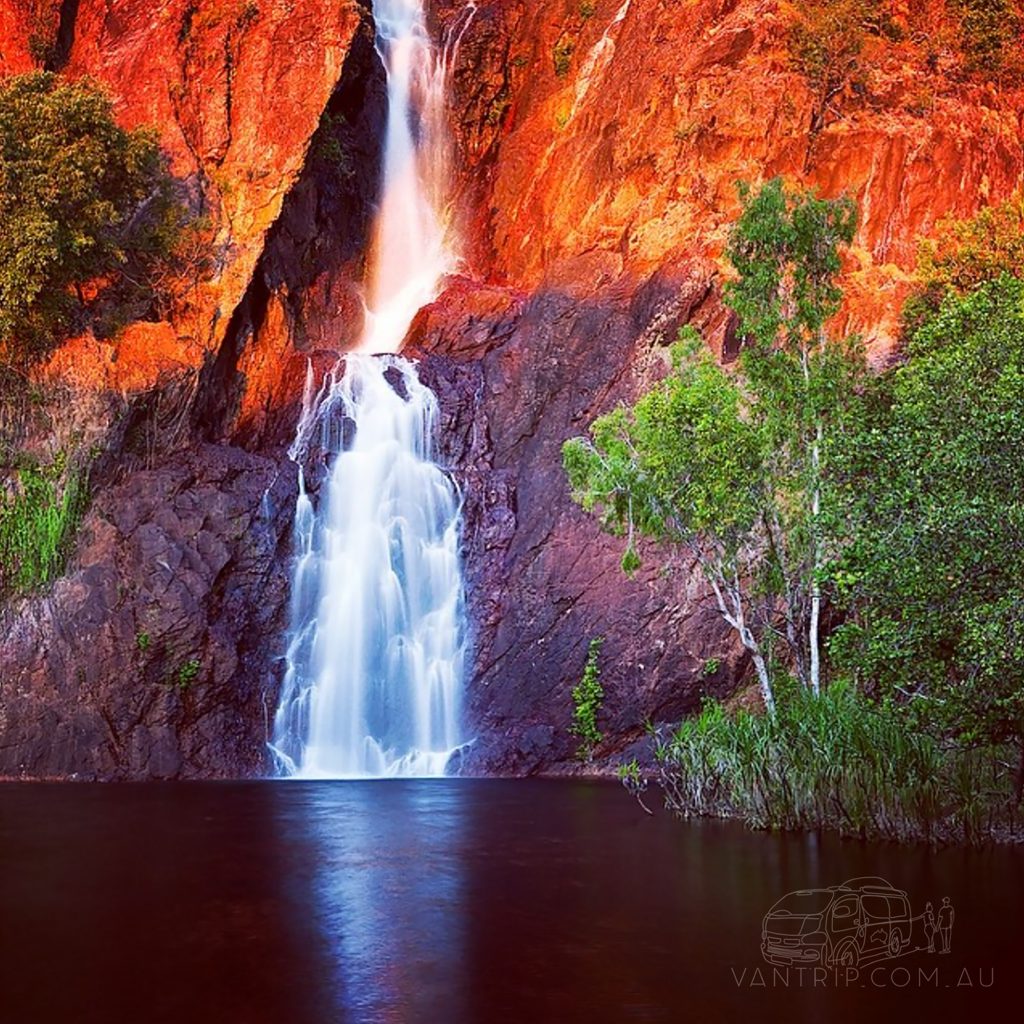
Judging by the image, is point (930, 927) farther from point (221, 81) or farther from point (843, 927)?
point (221, 81)

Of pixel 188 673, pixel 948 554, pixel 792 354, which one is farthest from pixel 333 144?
pixel 948 554

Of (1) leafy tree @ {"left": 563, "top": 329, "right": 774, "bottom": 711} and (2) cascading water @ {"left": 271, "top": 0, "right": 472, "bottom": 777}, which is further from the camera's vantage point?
(2) cascading water @ {"left": 271, "top": 0, "right": 472, "bottom": 777}

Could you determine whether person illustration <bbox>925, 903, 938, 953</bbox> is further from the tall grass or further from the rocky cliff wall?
the rocky cliff wall

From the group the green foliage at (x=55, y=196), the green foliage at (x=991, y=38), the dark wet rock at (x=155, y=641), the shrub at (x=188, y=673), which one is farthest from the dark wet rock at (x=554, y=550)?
the green foliage at (x=991, y=38)

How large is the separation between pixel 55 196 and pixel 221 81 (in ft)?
34.4

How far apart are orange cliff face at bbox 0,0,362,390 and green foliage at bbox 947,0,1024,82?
20426mm

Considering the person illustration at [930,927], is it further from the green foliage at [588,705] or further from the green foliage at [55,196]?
the green foliage at [55,196]

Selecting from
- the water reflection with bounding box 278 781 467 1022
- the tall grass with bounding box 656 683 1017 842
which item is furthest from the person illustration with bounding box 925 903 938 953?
the water reflection with bounding box 278 781 467 1022

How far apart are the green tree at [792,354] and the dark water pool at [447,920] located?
561cm

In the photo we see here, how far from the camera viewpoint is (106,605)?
2714 centimetres

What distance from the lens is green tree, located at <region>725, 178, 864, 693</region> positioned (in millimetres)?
19875

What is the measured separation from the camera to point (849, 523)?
1562 centimetres

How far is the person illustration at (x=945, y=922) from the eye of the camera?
1020 centimetres

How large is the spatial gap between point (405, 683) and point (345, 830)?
33.5ft
